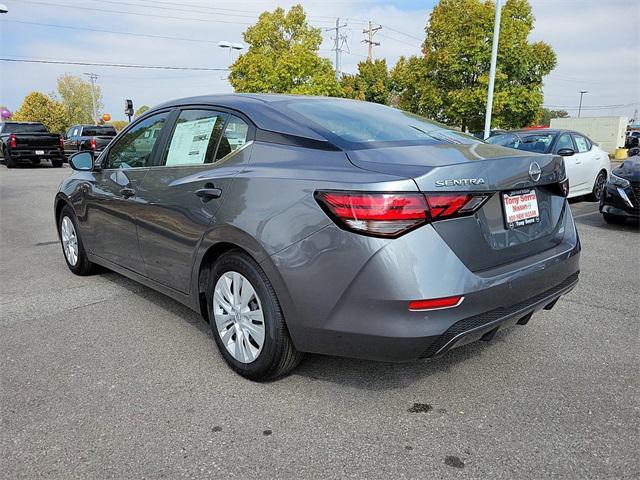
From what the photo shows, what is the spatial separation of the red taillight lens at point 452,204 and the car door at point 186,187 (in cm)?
117

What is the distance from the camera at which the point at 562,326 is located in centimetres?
376

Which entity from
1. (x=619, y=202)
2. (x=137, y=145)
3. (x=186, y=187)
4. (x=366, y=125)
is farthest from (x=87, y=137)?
(x=366, y=125)

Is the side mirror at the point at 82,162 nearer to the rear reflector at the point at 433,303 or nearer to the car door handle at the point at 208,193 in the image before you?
the car door handle at the point at 208,193

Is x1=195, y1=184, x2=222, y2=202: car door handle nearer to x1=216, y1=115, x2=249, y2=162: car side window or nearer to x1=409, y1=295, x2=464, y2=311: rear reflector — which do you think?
x1=216, y1=115, x2=249, y2=162: car side window

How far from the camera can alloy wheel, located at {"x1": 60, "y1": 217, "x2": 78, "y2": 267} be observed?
198 inches

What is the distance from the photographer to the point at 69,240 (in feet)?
16.9

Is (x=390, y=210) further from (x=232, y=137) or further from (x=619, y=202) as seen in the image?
(x=619, y=202)

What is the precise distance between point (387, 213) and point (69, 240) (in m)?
4.01

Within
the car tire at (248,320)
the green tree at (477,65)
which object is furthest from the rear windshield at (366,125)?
the green tree at (477,65)

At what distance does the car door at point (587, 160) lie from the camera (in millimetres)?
9641

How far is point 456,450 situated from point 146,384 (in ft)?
5.70

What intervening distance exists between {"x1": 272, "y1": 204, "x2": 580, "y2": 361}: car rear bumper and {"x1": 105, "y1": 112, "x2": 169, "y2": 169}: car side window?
5.87ft

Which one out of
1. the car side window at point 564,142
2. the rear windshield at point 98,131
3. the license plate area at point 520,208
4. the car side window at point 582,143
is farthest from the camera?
the rear windshield at point 98,131

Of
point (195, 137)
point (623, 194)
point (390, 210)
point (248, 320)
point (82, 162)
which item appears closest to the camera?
point (390, 210)
